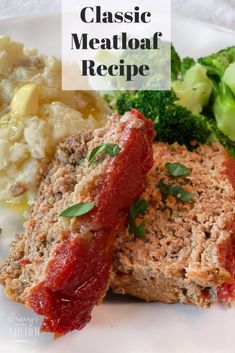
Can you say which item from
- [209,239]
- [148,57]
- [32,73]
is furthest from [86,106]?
[209,239]

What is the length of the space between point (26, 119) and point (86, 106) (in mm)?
553

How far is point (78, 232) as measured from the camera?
10.3 feet

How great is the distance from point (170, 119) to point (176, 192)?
0.76 m

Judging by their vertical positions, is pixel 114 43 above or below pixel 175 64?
above

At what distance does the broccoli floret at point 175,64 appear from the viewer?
485 centimetres

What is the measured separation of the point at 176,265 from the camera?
129 inches

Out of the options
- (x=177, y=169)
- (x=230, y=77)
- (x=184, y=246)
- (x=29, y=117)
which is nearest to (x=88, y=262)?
(x=184, y=246)

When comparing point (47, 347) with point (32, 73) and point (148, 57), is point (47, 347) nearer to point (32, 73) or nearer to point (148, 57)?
point (32, 73)

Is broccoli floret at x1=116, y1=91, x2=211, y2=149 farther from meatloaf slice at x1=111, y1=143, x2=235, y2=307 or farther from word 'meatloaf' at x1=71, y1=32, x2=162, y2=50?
word 'meatloaf' at x1=71, y1=32, x2=162, y2=50

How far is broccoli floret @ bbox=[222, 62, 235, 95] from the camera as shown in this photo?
4.61 metres

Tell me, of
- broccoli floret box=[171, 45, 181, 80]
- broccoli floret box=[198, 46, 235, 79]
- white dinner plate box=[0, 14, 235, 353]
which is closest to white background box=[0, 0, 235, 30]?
broccoli floret box=[198, 46, 235, 79]

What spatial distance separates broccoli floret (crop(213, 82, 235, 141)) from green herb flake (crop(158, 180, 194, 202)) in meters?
1.15

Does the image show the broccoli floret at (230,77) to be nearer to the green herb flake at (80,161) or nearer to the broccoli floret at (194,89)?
the broccoli floret at (194,89)

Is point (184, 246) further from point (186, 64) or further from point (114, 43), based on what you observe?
point (114, 43)
